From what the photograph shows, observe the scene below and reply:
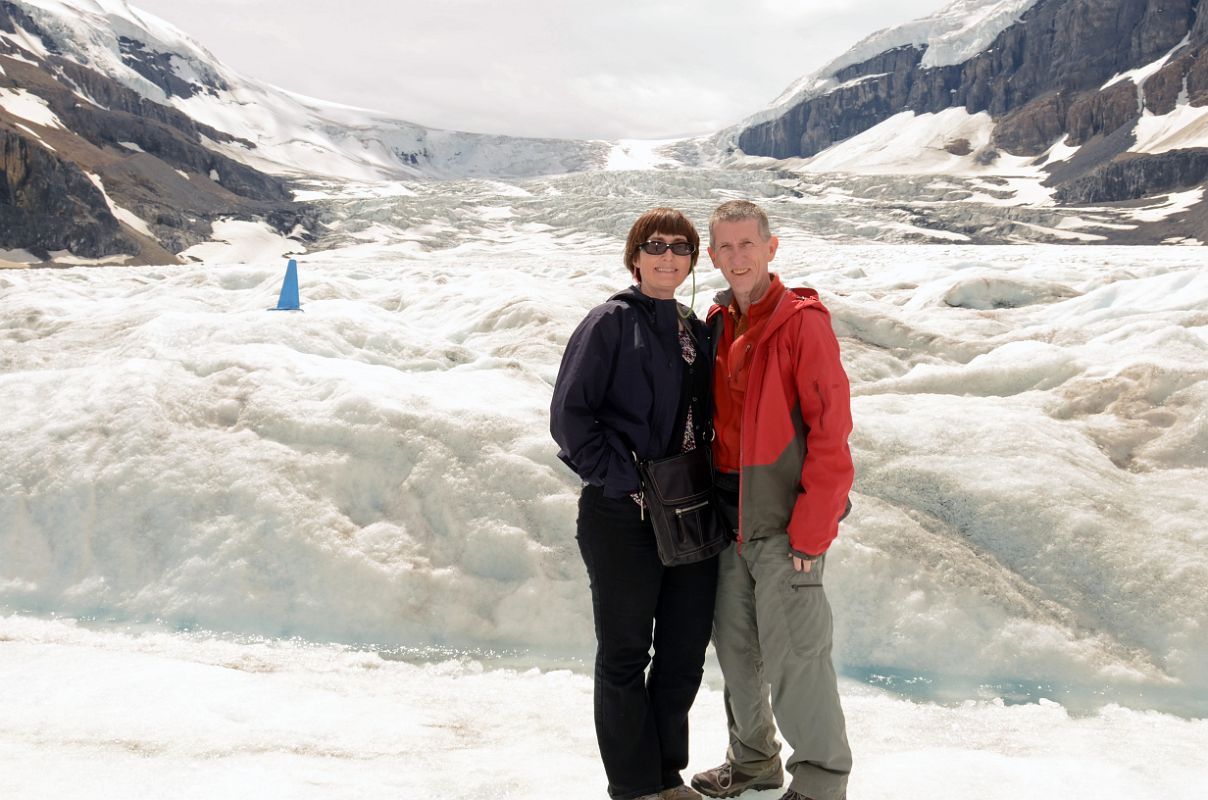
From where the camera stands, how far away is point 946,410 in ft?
22.4

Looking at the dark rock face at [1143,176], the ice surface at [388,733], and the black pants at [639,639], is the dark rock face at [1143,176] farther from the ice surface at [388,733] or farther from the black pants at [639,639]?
the black pants at [639,639]

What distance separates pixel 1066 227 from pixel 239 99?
175m

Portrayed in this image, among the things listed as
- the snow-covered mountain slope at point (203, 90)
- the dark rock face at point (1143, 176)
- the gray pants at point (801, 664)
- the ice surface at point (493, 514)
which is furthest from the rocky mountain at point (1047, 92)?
the gray pants at point (801, 664)

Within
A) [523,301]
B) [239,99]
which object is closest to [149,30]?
[239,99]

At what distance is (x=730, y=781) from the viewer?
308cm

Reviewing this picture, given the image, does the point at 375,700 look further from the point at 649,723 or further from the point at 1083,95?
the point at 1083,95

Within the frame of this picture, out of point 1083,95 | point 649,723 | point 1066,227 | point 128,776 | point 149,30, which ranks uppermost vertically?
point 149,30

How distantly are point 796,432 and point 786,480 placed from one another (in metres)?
0.17

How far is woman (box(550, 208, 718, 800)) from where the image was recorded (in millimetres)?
2775

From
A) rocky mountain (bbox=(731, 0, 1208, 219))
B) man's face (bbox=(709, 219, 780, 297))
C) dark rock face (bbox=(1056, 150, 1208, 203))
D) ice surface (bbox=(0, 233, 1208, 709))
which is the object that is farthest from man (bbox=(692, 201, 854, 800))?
rocky mountain (bbox=(731, 0, 1208, 219))

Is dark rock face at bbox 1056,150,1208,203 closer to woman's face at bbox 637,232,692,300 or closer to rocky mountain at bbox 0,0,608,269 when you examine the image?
rocky mountain at bbox 0,0,608,269

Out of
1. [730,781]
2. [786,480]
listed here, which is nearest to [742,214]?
[786,480]

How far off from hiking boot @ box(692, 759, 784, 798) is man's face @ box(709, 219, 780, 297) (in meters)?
1.82

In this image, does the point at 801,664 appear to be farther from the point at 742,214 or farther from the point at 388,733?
the point at 388,733
